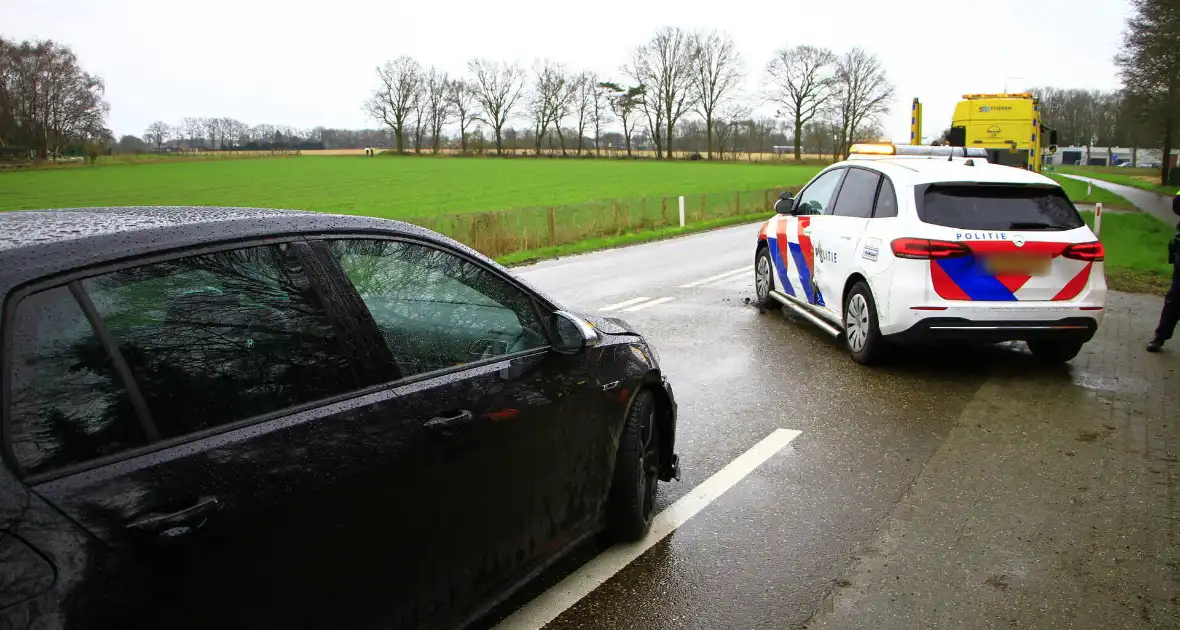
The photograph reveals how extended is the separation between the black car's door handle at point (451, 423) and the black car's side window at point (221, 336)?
30cm

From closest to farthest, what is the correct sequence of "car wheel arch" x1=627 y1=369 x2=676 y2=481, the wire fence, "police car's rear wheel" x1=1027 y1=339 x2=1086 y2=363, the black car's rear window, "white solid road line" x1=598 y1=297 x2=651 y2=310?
"car wheel arch" x1=627 y1=369 x2=676 y2=481 < the black car's rear window < "police car's rear wheel" x1=1027 y1=339 x2=1086 y2=363 < "white solid road line" x1=598 y1=297 x2=651 y2=310 < the wire fence

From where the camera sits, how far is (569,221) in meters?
21.4

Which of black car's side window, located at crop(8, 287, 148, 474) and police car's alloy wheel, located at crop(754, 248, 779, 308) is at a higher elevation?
black car's side window, located at crop(8, 287, 148, 474)

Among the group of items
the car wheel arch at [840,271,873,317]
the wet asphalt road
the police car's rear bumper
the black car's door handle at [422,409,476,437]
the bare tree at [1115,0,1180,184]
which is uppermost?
the bare tree at [1115,0,1180,184]

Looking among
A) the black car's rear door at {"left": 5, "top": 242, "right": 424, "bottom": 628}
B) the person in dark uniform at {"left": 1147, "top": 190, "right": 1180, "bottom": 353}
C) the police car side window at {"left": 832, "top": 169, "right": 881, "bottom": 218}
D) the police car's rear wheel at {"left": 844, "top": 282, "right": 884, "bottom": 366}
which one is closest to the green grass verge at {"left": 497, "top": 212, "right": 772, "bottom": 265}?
the police car side window at {"left": 832, "top": 169, "right": 881, "bottom": 218}

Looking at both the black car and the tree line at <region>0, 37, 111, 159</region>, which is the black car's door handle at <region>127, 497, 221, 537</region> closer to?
the black car

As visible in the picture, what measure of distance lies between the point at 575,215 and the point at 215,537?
19.9 metres

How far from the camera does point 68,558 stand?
71.6 inches

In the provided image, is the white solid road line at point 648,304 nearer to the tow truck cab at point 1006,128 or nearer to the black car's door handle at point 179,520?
the black car's door handle at point 179,520

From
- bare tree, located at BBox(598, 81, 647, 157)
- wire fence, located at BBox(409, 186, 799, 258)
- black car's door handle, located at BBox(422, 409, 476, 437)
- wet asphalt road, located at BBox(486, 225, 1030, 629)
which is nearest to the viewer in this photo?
black car's door handle, located at BBox(422, 409, 476, 437)

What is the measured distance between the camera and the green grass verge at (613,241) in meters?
17.5

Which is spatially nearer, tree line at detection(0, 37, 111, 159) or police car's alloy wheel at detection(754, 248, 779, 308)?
police car's alloy wheel at detection(754, 248, 779, 308)

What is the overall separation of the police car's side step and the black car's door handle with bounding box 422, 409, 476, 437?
6133 millimetres

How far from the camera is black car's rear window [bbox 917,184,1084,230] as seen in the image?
7062 mm
